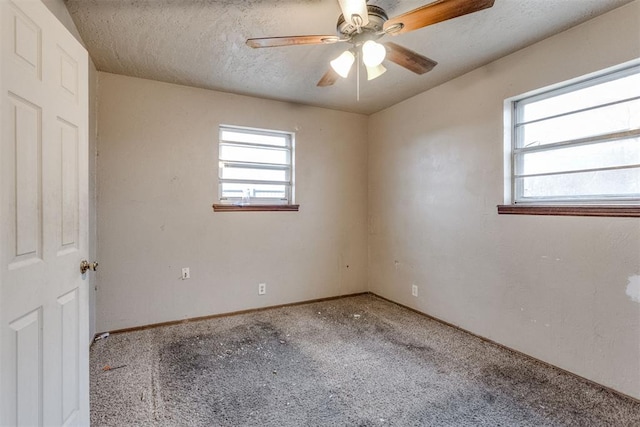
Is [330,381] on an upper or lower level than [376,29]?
lower

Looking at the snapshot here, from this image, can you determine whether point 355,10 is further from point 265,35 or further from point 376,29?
point 265,35

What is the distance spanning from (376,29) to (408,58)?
32cm

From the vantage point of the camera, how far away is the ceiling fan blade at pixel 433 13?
54.3 inches

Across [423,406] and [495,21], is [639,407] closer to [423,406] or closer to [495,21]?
[423,406]

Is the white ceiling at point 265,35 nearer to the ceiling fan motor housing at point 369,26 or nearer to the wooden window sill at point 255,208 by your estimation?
the ceiling fan motor housing at point 369,26

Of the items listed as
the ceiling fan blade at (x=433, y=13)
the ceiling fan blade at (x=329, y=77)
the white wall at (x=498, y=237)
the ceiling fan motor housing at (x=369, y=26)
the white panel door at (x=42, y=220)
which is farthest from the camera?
the ceiling fan blade at (x=329, y=77)

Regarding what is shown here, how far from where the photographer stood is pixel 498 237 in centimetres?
257

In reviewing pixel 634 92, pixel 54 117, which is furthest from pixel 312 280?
pixel 634 92

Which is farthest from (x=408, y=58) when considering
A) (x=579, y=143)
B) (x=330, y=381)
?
(x=330, y=381)

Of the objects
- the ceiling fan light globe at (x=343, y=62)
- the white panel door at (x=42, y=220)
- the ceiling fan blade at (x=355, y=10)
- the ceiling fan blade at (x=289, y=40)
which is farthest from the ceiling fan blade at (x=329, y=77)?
the white panel door at (x=42, y=220)

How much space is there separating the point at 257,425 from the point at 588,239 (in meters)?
2.38

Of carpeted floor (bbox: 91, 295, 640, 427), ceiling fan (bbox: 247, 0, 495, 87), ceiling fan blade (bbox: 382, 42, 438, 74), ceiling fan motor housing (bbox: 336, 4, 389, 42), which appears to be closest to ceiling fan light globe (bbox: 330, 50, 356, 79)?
ceiling fan (bbox: 247, 0, 495, 87)

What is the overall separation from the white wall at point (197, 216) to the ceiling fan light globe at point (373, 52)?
1.92m

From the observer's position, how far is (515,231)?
8.02 ft
